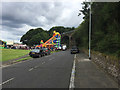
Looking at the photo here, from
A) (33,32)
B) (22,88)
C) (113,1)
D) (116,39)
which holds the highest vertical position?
(33,32)

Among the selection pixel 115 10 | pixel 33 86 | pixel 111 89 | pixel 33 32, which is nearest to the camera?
pixel 111 89

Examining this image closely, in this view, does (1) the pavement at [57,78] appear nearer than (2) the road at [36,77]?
Yes

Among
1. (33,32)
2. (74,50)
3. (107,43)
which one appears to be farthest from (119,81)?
(33,32)

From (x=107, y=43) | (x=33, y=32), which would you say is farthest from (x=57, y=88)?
(x=33, y=32)

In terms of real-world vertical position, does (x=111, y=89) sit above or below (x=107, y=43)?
below

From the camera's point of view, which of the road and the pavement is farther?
the road

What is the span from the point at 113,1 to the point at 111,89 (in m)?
9.18

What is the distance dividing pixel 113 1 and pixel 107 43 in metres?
4.63

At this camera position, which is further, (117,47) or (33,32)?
(33,32)

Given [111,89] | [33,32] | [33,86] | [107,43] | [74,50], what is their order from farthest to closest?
[33,32]
[74,50]
[107,43]
[33,86]
[111,89]

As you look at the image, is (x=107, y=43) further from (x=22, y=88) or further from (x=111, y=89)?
(x=22, y=88)

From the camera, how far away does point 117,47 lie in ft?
27.4

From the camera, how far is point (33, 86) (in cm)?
563

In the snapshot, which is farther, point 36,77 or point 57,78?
point 36,77
